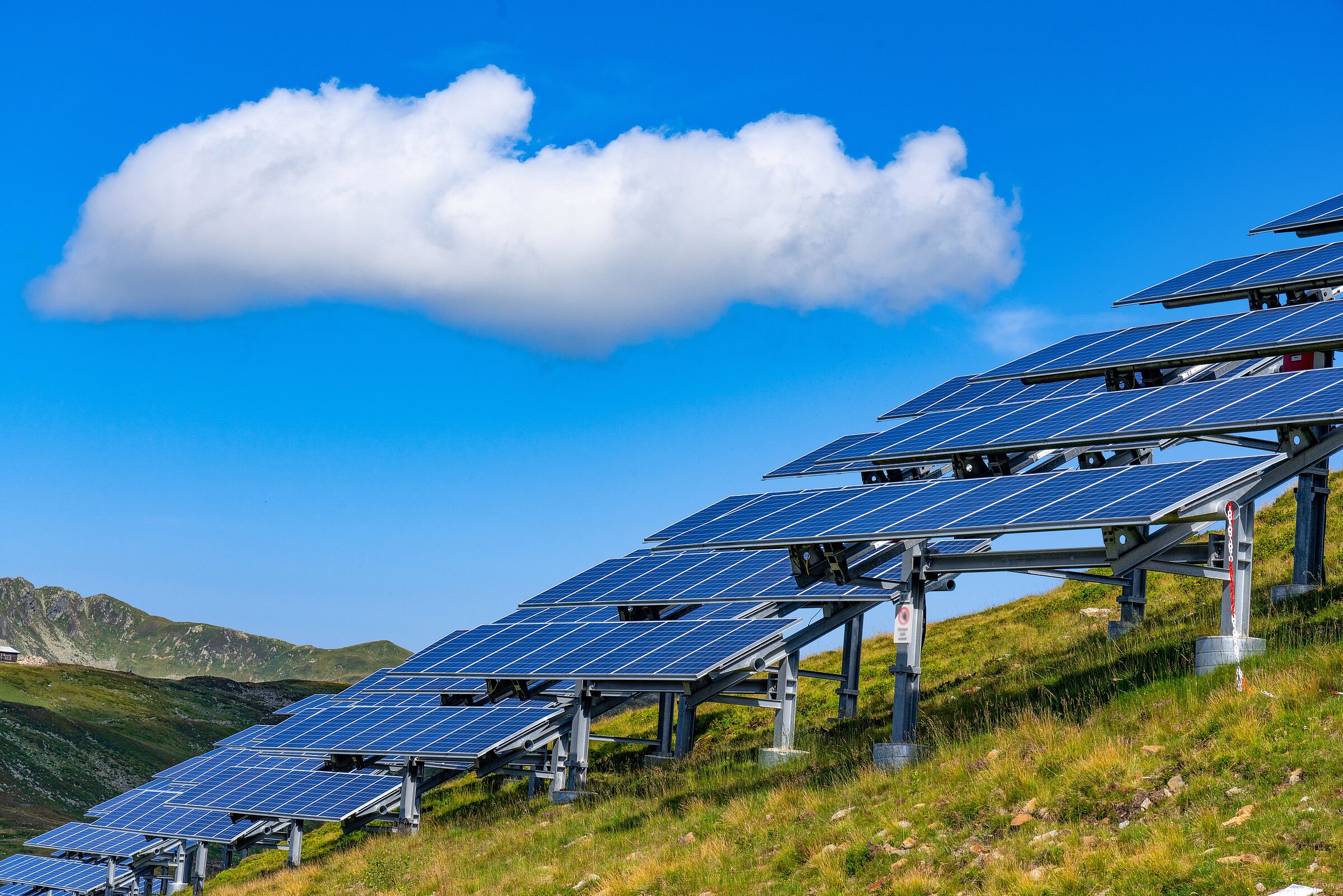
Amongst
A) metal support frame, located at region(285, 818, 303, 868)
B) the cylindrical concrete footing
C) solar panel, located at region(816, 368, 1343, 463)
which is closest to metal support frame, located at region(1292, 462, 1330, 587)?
solar panel, located at region(816, 368, 1343, 463)

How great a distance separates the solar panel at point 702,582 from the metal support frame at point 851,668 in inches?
54.3

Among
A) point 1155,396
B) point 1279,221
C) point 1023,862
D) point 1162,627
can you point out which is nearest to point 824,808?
point 1023,862

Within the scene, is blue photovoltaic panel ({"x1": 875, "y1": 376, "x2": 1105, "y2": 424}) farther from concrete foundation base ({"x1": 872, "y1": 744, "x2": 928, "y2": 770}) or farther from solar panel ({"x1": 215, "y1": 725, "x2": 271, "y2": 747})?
solar panel ({"x1": 215, "y1": 725, "x2": 271, "y2": 747})

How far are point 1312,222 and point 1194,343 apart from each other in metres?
11.6

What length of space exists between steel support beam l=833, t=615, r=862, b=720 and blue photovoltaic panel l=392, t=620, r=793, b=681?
14.8ft

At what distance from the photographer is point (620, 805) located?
70.4 feet

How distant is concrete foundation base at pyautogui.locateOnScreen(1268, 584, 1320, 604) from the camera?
74.0 ft

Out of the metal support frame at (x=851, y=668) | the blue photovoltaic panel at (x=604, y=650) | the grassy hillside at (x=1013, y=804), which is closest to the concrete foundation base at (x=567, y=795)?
the grassy hillside at (x=1013, y=804)

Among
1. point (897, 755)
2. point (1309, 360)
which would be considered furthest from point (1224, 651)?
point (1309, 360)

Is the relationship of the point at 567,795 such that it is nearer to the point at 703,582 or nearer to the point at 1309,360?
the point at 703,582

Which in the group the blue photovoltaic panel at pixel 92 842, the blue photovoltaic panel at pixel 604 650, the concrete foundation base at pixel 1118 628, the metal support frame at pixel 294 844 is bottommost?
the blue photovoltaic panel at pixel 92 842

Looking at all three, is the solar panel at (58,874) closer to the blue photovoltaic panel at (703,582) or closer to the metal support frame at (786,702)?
the blue photovoltaic panel at (703,582)

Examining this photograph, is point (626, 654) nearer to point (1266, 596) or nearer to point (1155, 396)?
point (1155, 396)

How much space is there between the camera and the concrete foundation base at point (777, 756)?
21.6 meters
